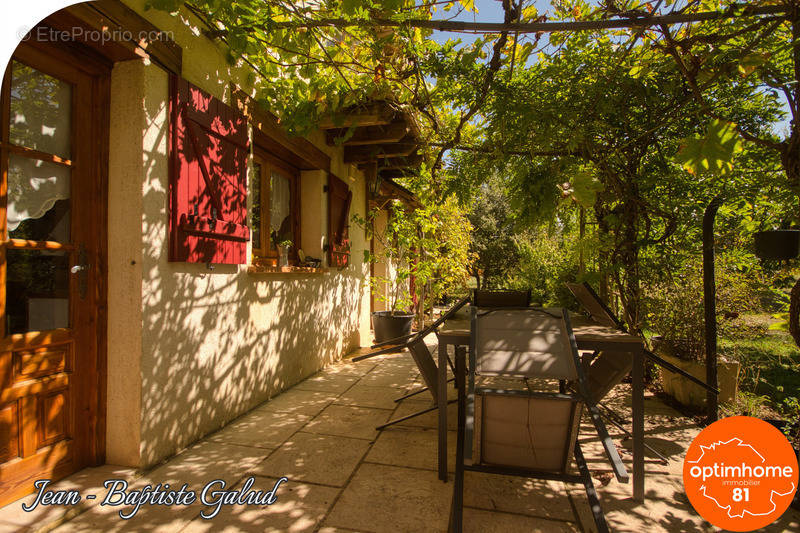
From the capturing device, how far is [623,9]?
213cm

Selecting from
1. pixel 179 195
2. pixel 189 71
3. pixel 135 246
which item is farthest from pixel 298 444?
pixel 189 71

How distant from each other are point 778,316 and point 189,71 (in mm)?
3943

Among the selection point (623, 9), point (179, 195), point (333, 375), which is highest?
point (623, 9)

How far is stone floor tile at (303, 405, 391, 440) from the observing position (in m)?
2.73

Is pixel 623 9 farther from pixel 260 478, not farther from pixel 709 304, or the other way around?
pixel 260 478

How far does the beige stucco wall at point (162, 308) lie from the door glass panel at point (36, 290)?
0.21 meters

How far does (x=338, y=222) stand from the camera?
490cm

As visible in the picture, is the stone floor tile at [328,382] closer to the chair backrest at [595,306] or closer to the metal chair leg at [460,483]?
the metal chair leg at [460,483]

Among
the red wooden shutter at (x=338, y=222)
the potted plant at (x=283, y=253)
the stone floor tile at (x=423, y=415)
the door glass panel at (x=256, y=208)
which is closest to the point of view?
the stone floor tile at (x=423, y=415)

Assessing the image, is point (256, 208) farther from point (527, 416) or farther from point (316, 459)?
point (527, 416)

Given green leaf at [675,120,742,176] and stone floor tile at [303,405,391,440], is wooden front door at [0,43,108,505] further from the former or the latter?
green leaf at [675,120,742,176]

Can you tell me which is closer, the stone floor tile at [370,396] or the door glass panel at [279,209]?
the stone floor tile at [370,396]

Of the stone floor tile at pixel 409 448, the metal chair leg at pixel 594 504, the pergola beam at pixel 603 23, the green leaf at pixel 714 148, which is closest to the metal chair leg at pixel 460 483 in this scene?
the stone floor tile at pixel 409 448

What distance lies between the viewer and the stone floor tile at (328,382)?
3777 mm
